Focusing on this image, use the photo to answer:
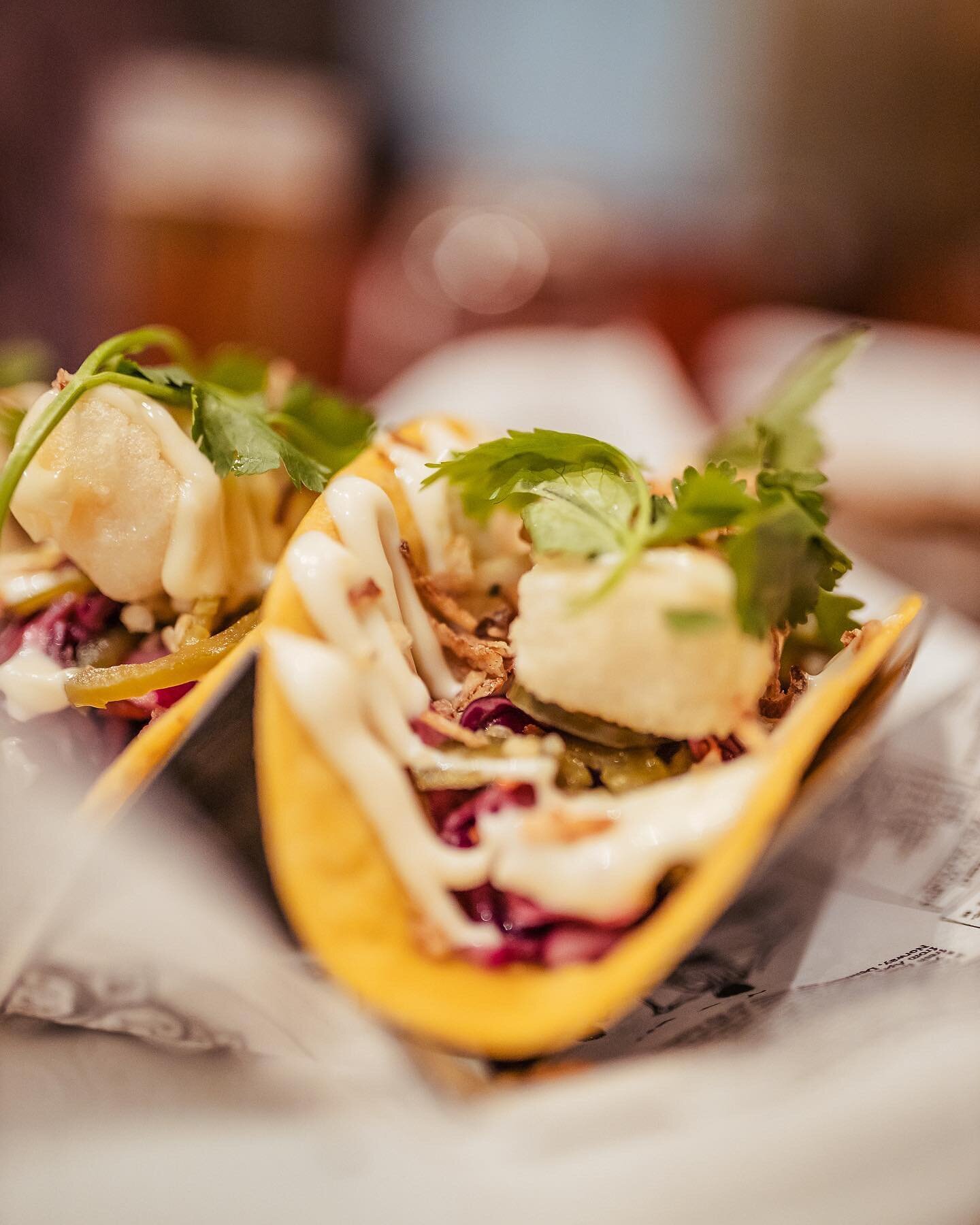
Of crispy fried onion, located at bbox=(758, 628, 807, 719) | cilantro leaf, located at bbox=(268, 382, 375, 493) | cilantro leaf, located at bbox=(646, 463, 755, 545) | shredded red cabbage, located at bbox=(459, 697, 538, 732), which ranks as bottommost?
shredded red cabbage, located at bbox=(459, 697, 538, 732)

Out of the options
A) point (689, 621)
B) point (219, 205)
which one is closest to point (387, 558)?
point (689, 621)

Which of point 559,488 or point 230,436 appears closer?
point 559,488

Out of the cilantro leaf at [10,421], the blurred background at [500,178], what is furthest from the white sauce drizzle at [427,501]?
the blurred background at [500,178]

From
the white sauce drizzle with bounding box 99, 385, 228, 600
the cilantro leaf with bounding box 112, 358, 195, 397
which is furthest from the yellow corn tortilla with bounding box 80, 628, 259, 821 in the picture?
the cilantro leaf with bounding box 112, 358, 195, 397

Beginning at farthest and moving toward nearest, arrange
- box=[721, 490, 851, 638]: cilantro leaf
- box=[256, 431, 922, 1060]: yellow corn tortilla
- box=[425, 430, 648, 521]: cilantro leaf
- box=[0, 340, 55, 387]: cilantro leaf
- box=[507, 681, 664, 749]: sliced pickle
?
box=[0, 340, 55, 387]: cilantro leaf → box=[425, 430, 648, 521]: cilantro leaf → box=[507, 681, 664, 749]: sliced pickle → box=[721, 490, 851, 638]: cilantro leaf → box=[256, 431, 922, 1060]: yellow corn tortilla

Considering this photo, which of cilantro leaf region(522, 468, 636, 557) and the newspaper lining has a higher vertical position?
cilantro leaf region(522, 468, 636, 557)

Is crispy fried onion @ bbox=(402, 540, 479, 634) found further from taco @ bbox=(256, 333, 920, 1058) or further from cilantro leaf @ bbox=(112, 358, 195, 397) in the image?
cilantro leaf @ bbox=(112, 358, 195, 397)

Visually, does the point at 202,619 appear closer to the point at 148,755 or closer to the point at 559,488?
the point at 148,755
